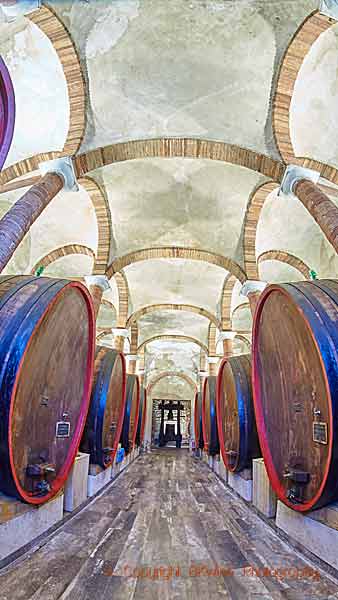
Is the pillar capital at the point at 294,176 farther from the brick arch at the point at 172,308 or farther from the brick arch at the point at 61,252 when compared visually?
the brick arch at the point at 172,308

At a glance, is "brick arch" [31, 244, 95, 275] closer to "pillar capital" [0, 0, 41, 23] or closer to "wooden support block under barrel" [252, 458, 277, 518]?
"pillar capital" [0, 0, 41, 23]

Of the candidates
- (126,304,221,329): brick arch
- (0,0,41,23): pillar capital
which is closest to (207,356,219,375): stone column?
(126,304,221,329): brick arch

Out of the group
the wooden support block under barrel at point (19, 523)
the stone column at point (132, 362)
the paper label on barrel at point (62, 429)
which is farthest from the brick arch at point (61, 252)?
the wooden support block under barrel at point (19, 523)

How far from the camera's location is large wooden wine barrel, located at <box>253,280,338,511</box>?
2.69 meters

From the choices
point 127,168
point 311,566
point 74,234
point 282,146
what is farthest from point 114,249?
point 311,566

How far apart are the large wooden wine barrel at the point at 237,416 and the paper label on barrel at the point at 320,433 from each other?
2.26 meters

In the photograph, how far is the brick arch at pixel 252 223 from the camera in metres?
7.86

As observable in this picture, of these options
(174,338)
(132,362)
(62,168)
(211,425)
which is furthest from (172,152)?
(174,338)

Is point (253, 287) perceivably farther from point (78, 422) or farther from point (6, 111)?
point (6, 111)

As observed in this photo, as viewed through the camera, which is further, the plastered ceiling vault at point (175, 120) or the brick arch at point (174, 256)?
the brick arch at point (174, 256)

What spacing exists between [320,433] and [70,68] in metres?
5.74

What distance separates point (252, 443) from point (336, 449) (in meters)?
2.65

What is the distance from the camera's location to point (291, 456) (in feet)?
10.9

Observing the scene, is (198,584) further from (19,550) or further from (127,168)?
(127,168)
